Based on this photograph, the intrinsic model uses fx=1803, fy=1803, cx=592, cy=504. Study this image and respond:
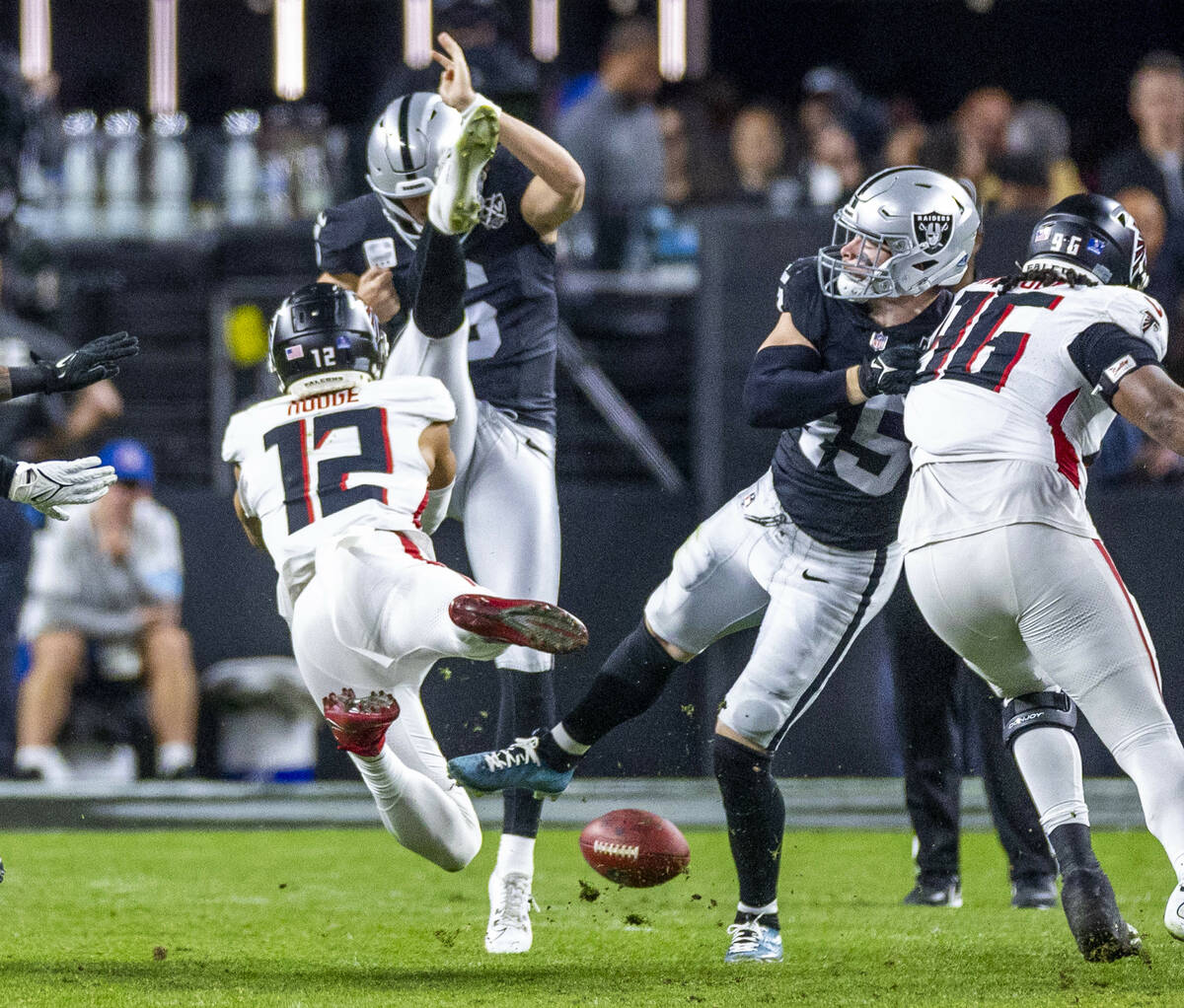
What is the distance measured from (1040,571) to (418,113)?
229 cm

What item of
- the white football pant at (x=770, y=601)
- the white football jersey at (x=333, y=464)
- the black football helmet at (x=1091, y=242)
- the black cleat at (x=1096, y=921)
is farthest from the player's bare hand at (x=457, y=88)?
the black cleat at (x=1096, y=921)

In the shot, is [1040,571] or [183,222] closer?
[1040,571]

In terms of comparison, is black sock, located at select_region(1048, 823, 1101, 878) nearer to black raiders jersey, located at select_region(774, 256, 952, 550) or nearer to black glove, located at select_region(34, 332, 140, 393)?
black raiders jersey, located at select_region(774, 256, 952, 550)

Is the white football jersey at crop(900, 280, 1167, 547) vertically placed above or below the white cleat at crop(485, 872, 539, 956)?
above

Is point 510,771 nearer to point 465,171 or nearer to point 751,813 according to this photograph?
point 751,813

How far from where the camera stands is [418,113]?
517 cm

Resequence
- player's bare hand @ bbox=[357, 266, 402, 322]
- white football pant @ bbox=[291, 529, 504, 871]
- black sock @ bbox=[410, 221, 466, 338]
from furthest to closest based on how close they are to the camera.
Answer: player's bare hand @ bbox=[357, 266, 402, 322], black sock @ bbox=[410, 221, 466, 338], white football pant @ bbox=[291, 529, 504, 871]

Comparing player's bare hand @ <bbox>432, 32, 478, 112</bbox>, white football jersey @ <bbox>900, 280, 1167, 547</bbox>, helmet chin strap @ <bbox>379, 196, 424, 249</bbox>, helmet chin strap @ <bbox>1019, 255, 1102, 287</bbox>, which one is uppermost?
player's bare hand @ <bbox>432, 32, 478, 112</bbox>

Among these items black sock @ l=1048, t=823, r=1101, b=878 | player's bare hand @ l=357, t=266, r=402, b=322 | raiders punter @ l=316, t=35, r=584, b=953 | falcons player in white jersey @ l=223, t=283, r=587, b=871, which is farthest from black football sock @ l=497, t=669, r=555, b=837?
black sock @ l=1048, t=823, r=1101, b=878

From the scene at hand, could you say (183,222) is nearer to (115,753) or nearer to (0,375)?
(115,753)

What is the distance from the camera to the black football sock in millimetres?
4918

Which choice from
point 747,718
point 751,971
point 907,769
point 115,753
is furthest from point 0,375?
point 115,753

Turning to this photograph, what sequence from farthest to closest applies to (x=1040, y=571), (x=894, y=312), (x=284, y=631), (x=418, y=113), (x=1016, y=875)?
(x=284, y=631)
(x=1016, y=875)
(x=418, y=113)
(x=894, y=312)
(x=1040, y=571)

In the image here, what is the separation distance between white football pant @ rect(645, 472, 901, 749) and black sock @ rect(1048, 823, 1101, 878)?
74 cm
